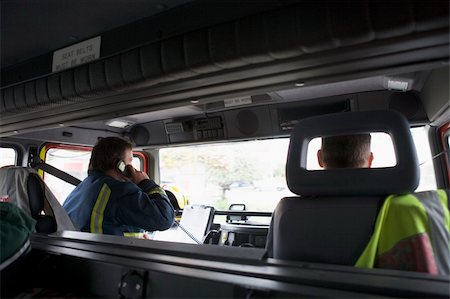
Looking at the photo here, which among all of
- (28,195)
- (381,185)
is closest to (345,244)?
(381,185)

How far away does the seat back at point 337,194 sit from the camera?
53.4 inches

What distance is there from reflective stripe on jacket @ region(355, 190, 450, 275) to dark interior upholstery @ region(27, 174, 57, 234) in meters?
1.66

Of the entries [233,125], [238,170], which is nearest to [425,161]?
[233,125]

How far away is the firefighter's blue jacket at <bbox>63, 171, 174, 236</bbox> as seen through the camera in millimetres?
2354

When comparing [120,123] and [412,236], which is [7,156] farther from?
[412,236]

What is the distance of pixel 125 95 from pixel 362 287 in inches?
55.5

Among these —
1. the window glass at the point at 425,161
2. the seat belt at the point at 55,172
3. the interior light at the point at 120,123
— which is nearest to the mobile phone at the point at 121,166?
the seat belt at the point at 55,172

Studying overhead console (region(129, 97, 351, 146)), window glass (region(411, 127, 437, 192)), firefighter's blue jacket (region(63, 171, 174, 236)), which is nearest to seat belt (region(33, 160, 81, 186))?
firefighter's blue jacket (region(63, 171, 174, 236))

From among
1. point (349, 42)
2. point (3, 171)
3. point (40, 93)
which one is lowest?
point (3, 171)

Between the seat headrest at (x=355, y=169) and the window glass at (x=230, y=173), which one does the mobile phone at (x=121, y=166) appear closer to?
the window glass at (x=230, y=173)

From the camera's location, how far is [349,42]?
1062 mm

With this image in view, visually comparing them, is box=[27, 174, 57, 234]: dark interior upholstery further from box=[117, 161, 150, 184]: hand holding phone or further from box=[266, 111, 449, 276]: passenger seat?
box=[266, 111, 449, 276]: passenger seat

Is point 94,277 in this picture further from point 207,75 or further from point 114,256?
point 207,75

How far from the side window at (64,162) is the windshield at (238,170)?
1.20 m
